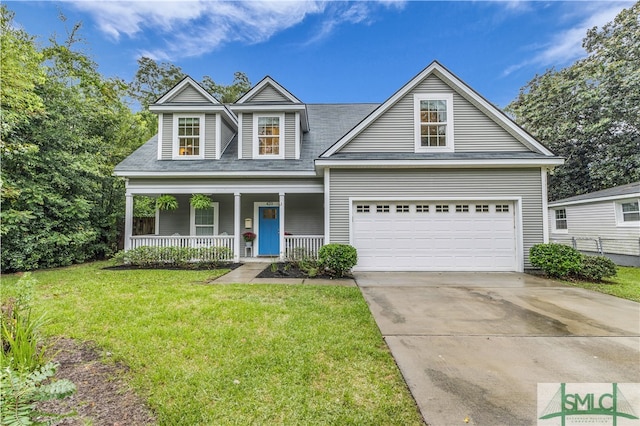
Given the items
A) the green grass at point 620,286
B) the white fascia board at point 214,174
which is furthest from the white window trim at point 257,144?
the green grass at point 620,286

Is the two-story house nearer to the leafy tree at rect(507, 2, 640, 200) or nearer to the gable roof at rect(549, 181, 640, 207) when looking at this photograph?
the gable roof at rect(549, 181, 640, 207)

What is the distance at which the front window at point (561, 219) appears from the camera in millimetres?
15898

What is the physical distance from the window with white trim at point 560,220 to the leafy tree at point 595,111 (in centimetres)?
536

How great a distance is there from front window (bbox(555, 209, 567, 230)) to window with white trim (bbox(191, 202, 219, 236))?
730 inches

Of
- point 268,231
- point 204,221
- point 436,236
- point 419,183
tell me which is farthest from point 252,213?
point 436,236

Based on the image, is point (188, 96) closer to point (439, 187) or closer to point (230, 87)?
point (439, 187)

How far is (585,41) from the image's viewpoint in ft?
64.4

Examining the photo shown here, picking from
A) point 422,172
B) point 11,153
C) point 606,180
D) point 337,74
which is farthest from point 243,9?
point 606,180

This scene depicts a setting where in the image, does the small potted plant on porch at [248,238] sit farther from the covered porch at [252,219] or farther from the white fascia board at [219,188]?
the white fascia board at [219,188]

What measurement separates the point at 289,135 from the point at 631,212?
14.5 metres

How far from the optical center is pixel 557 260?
7730 millimetres

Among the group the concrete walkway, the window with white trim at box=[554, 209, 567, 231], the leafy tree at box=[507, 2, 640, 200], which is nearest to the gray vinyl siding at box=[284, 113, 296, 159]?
the concrete walkway

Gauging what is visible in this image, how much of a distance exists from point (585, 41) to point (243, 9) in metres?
24.3

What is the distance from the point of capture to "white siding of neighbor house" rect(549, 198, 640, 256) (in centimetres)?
1157
